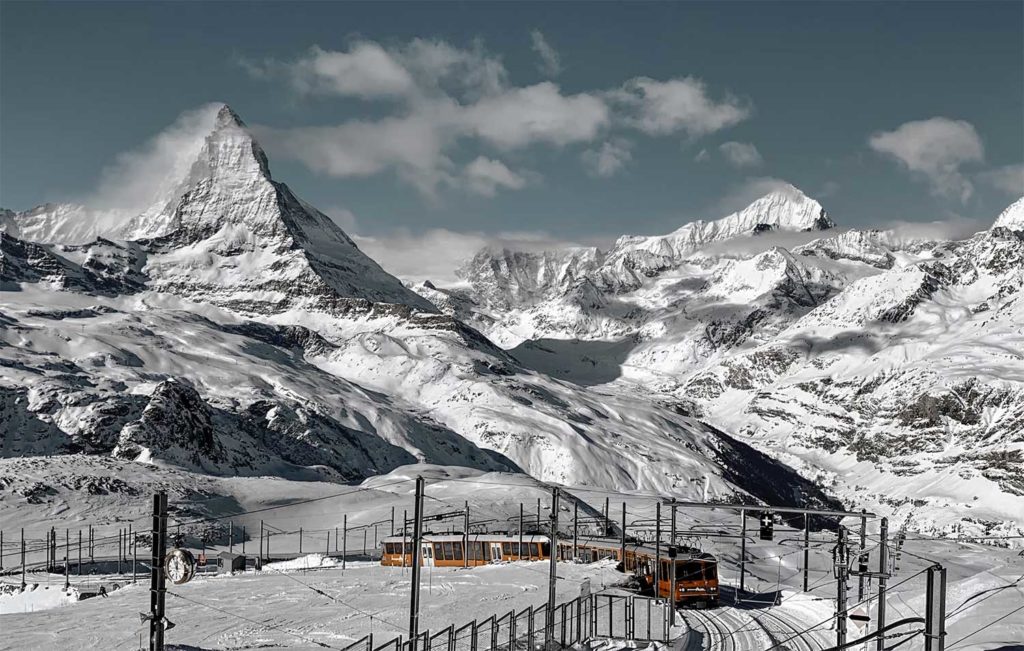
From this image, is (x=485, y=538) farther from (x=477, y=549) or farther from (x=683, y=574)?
(x=683, y=574)

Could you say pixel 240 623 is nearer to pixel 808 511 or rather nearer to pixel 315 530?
pixel 808 511

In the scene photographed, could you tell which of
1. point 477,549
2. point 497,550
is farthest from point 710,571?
point 477,549

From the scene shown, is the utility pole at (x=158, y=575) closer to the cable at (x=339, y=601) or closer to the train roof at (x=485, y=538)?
the cable at (x=339, y=601)

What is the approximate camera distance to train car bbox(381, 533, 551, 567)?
8375cm

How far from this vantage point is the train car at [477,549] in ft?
275

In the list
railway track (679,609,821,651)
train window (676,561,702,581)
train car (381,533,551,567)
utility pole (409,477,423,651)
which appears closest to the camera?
utility pole (409,477,423,651)

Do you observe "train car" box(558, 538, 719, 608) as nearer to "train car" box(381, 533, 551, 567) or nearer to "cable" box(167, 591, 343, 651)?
"train car" box(381, 533, 551, 567)

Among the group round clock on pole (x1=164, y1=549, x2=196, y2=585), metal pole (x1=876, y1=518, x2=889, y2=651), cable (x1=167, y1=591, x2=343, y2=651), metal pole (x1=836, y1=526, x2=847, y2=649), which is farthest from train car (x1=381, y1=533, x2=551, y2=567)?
round clock on pole (x1=164, y1=549, x2=196, y2=585)

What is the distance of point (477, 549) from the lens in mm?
84625

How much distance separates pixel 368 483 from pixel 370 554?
85.2m

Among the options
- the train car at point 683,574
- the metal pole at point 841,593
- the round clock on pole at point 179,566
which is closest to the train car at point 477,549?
the train car at point 683,574

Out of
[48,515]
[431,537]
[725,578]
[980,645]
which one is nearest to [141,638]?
[980,645]

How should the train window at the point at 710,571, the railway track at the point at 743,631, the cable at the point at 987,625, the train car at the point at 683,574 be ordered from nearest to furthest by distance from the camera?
the cable at the point at 987,625 < the railway track at the point at 743,631 < the train car at the point at 683,574 < the train window at the point at 710,571

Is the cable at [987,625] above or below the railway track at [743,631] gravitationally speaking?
above
